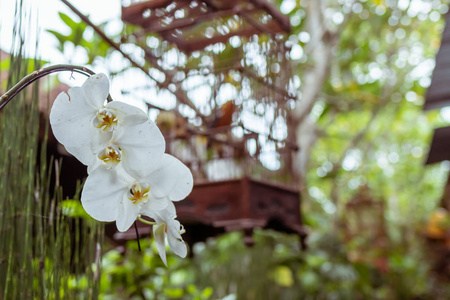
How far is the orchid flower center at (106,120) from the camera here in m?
0.49

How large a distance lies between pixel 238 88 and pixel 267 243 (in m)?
2.13

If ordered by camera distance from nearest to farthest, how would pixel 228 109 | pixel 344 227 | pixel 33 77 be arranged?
pixel 33 77, pixel 228 109, pixel 344 227

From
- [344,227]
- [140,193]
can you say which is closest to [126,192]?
[140,193]

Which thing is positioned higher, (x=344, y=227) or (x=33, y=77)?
(x=33, y=77)

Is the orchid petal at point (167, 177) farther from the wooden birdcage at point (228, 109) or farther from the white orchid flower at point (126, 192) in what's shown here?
the wooden birdcage at point (228, 109)

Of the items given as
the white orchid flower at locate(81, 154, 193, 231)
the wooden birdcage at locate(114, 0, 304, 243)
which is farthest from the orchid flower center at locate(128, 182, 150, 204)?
the wooden birdcage at locate(114, 0, 304, 243)

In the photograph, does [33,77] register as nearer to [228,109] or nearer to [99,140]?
[99,140]

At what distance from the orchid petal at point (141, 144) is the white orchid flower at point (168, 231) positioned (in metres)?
0.05

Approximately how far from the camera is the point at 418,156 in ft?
29.5

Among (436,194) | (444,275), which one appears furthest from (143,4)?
(436,194)

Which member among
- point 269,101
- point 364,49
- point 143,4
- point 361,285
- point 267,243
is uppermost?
point 364,49

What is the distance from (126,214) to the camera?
1.66 feet

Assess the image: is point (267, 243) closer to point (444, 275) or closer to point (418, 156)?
point (444, 275)

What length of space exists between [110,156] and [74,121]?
0.14 feet
